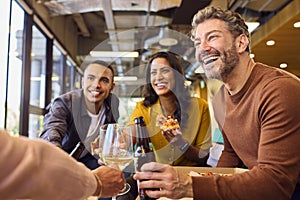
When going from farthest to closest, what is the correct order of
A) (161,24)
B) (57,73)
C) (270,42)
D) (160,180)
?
1. (57,73)
2. (161,24)
3. (270,42)
4. (160,180)

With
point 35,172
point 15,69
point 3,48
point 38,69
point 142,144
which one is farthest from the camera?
point 38,69

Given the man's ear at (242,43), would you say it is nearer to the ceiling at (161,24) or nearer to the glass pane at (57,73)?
the ceiling at (161,24)

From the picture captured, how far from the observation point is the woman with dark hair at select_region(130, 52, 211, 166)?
1578 mm

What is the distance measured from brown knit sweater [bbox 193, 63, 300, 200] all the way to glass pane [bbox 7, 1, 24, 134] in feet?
9.99

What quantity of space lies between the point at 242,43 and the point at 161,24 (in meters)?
4.98

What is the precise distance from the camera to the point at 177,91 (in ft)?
6.00

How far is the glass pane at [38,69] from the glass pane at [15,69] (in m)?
0.55

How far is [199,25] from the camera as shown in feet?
4.49

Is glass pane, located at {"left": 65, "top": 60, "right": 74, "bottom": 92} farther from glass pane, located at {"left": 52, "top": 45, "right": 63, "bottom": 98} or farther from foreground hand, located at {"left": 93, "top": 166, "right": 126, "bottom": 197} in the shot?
foreground hand, located at {"left": 93, "top": 166, "right": 126, "bottom": 197}

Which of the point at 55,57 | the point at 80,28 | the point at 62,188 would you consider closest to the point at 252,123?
the point at 62,188

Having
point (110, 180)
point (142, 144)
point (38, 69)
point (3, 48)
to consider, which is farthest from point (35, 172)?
point (38, 69)

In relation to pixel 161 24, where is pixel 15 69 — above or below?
below

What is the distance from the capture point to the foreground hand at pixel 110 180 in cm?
88

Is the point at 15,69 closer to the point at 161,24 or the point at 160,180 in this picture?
the point at 161,24
